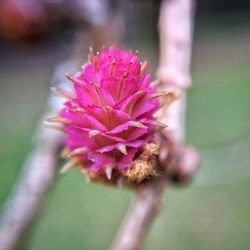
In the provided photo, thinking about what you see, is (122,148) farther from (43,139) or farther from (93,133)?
(43,139)

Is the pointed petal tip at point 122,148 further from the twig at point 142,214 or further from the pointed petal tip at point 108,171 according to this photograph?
the twig at point 142,214

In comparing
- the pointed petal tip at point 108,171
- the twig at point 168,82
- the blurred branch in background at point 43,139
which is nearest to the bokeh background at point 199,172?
the blurred branch in background at point 43,139

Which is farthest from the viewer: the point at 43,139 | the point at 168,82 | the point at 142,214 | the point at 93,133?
the point at 43,139

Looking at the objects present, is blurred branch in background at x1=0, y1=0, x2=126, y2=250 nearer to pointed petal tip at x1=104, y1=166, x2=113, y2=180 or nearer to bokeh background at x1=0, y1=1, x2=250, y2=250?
bokeh background at x1=0, y1=1, x2=250, y2=250

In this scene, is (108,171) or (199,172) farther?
(199,172)

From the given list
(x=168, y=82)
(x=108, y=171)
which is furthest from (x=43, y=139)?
(x=108, y=171)

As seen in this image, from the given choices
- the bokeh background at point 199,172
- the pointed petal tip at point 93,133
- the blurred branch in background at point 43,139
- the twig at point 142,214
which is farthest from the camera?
the bokeh background at point 199,172
